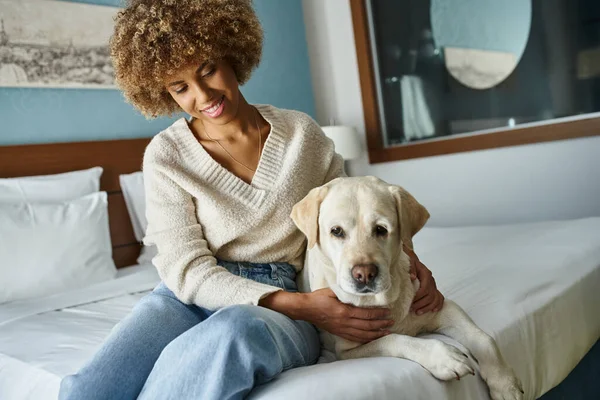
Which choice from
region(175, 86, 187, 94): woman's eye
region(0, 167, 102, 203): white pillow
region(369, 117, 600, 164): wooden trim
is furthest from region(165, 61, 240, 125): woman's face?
region(369, 117, 600, 164): wooden trim

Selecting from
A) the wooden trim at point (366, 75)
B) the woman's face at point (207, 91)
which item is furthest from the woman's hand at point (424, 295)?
the wooden trim at point (366, 75)

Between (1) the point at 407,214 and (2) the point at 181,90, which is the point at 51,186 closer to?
(2) the point at 181,90

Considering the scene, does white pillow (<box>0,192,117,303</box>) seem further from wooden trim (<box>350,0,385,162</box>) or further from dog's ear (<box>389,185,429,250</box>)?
wooden trim (<box>350,0,385,162</box>)

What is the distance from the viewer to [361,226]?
125cm

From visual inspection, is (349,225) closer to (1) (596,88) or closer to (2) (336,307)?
(2) (336,307)

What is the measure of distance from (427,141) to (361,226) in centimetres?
274

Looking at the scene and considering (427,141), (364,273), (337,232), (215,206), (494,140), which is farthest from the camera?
(427,141)

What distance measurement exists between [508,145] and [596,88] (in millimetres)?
550

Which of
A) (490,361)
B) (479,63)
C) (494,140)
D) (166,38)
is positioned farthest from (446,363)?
(479,63)

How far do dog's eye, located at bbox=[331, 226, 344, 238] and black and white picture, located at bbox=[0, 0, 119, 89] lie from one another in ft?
7.54

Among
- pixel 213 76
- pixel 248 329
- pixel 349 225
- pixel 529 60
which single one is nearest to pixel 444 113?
pixel 529 60

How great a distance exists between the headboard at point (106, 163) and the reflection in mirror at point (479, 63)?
6.12 ft

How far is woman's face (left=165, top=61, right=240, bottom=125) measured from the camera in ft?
5.19

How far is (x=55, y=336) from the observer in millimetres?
1776
